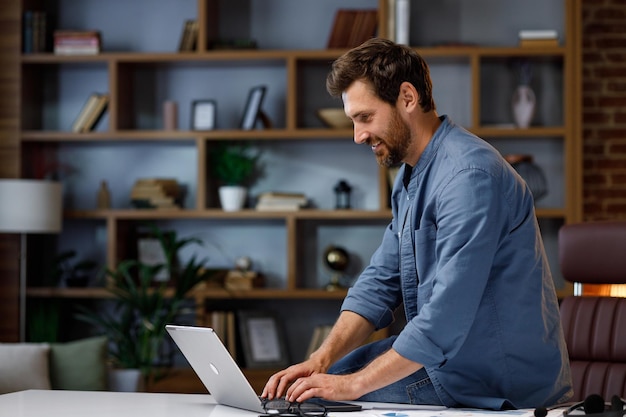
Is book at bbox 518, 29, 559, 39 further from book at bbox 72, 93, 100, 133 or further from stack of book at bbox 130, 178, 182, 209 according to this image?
book at bbox 72, 93, 100, 133

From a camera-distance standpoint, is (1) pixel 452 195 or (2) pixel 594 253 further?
(2) pixel 594 253

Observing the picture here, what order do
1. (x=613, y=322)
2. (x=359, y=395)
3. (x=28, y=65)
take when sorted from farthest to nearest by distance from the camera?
(x=28, y=65) < (x=613, y=322) < (x=359, y=395)

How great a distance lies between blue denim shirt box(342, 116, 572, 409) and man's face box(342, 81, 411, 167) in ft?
0.26

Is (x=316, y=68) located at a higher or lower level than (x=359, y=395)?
higher

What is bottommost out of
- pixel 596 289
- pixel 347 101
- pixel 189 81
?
pixel 596 289

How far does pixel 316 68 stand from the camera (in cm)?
528

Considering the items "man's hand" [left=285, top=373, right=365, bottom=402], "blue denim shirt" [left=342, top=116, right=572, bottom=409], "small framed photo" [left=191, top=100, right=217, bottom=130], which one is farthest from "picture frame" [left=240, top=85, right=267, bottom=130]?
"man's hand" [left=285, top=373, right=365, bottom=402]

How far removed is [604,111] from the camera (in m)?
5.39

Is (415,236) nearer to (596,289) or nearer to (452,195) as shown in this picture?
(452,195)

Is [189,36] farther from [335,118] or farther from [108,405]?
[108,405]

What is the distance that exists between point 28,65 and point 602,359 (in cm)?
356

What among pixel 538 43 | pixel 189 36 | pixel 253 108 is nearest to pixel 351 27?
pixel 253 108

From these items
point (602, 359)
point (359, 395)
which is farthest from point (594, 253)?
point (359, 395)

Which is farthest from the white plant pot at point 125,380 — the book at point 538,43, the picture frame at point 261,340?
the book at point 538,43
